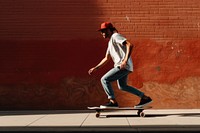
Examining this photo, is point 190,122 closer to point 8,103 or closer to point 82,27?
point 82,27

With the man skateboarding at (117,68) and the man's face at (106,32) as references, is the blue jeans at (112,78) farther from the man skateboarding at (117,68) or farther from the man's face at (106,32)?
the man's face at (106,32)

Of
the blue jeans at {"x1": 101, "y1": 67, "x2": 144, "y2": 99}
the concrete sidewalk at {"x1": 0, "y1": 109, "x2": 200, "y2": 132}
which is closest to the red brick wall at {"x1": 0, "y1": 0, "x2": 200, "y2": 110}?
the concrete sidewalk at {"x1": 0, "y1": 109, "x2": 200, "y2": 132}

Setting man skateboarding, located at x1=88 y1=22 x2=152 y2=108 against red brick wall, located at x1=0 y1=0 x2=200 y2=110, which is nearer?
man skateboarding, located at x1=88 y1=22 x2=152 y2=108

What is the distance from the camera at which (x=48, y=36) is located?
948cm

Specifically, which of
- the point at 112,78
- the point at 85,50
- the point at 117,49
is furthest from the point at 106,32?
the point at 85,50

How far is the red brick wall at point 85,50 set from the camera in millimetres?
9328

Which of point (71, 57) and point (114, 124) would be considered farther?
point (71, 57)

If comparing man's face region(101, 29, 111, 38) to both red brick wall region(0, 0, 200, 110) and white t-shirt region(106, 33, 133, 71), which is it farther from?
red brick wall region(0, 0, 200, 110)

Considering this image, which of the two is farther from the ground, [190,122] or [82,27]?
[82,27]

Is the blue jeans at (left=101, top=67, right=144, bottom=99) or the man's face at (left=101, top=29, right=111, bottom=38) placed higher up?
the man's face at (left=101, top=29, right=111, bottom=38)

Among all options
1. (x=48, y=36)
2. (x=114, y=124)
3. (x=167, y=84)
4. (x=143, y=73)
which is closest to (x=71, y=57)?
(x=48, y=36)

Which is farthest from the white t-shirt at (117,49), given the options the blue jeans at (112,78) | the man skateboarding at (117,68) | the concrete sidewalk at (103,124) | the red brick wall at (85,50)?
the red brick wall at (85,50)

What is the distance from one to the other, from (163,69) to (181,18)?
1424mm

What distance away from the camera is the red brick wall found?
30.6 feet
